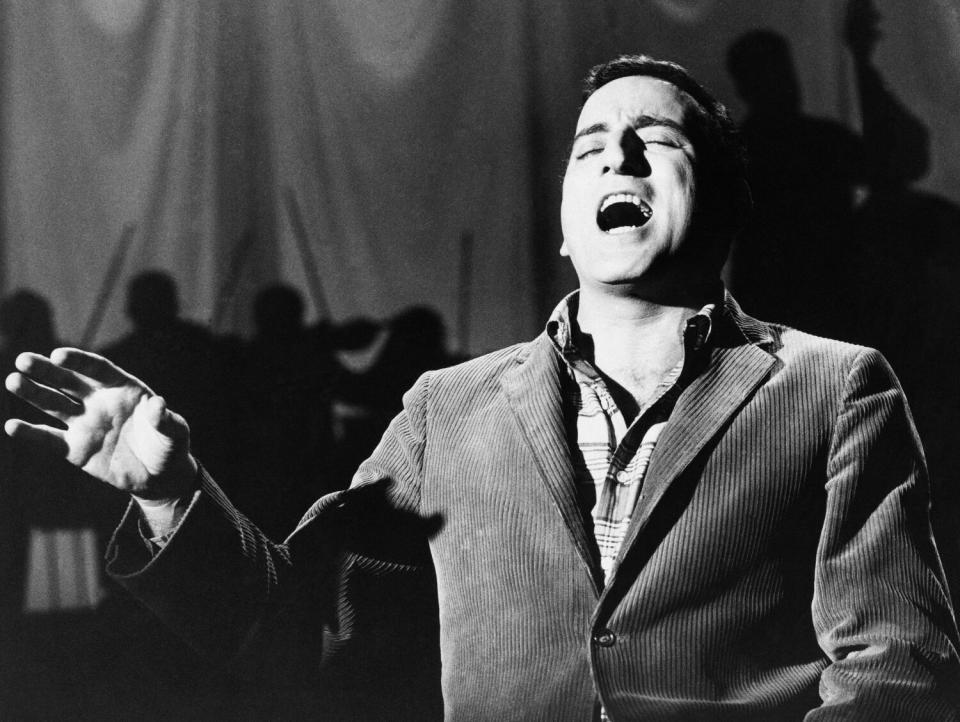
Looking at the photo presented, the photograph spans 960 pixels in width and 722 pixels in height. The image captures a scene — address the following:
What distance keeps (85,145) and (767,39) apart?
139cm

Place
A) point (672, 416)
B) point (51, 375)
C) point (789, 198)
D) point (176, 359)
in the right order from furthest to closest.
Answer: point (789, 198), point (176, 359), point (672, 416), point (51, 375)

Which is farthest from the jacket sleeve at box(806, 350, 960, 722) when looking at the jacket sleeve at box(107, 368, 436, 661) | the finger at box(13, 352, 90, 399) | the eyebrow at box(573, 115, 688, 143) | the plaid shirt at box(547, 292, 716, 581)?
the finger at box(13, 352, 90, 399)

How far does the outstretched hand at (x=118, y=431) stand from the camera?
52.0 inches

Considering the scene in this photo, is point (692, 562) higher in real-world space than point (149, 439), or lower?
lower

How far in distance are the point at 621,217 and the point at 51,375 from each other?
0.92 metres

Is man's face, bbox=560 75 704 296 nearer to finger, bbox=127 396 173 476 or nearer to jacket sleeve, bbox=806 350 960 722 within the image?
jacket sleeve, bbox=806 350 960 722

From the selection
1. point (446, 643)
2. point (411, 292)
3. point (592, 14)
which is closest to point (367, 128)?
point (411, 292)

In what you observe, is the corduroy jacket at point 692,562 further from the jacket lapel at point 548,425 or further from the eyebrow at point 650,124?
the eyebrow at point 650,124

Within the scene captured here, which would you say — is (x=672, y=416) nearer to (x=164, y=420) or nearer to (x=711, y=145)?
(x=711, y=145)

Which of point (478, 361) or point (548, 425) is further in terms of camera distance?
point (478, 361)

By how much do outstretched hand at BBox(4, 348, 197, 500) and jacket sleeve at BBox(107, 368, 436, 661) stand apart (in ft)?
0.18

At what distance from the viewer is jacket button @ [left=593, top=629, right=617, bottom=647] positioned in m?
1.31

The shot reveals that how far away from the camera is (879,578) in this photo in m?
1.30

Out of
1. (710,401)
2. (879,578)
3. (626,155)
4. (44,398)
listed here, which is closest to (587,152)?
(626,155)
